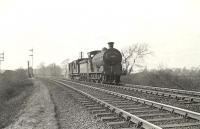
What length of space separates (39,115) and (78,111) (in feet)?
4.75

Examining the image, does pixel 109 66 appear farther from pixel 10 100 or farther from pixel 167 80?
pixel 10 100

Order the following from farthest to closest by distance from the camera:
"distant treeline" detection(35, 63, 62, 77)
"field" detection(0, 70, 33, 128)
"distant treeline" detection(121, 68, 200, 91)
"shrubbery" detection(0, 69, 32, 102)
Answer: "distant treeline" detection(35, 63, 62, 77) < "distant treeline" detection(121, 68, 200, 91) < "shrubbery" detection(0, 69, 32, 102) < "field" detection(0, 70, 33, 128)

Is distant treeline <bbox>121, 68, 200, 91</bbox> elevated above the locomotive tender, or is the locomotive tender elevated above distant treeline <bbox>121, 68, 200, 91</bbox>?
the locomotive tender

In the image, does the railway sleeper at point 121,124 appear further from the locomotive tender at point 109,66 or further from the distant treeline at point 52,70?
the distant treeline at point 52,70

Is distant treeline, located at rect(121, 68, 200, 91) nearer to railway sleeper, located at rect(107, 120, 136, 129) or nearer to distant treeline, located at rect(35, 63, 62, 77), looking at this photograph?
railway sleeper, located at rect(107, 120, 136, 129)

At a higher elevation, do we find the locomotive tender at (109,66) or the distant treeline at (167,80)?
the locomotive tender at (109,66)

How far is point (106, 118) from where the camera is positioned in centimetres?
878

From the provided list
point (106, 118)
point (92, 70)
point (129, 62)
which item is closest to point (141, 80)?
point (92, 70)

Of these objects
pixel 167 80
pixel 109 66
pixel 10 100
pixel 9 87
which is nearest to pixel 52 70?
pixel 9 87

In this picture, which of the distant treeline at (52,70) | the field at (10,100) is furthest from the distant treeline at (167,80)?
the distant treeline at (52,70)

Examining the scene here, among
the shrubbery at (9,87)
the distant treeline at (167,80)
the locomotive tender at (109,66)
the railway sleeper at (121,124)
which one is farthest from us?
the distant treeline at (167,80)

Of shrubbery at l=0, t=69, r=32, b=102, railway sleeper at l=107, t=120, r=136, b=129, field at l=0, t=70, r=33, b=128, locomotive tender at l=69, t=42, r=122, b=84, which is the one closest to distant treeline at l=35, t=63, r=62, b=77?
shrubbery at l=0, t=69, r=32, b=102

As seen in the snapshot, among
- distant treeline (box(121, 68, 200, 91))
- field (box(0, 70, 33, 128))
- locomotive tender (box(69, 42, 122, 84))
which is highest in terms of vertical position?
locomotive tender (box(69, 42, 122, 84))

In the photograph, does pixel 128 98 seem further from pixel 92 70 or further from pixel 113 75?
pixel 92 70
